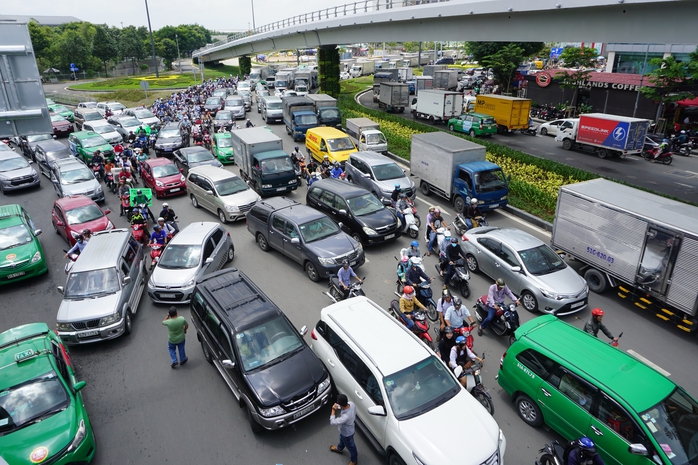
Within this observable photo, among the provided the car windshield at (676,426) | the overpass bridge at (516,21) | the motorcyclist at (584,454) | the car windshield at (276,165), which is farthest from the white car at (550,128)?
the motorcyclist at (584,454)

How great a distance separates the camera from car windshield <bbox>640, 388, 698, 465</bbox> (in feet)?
19.6

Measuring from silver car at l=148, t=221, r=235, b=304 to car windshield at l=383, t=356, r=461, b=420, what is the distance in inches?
266

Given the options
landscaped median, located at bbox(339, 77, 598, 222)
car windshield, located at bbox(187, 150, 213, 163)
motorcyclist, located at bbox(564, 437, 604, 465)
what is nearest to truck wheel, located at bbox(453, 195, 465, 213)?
landscaped median, located at bbox(339, 77, 598, 222)

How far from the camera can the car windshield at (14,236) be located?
13.0 m

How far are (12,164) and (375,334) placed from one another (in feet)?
75.1

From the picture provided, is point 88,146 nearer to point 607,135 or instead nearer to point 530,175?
point 530,175

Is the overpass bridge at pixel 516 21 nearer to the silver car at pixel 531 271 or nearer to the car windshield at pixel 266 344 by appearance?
the silver car at pixel 531 271

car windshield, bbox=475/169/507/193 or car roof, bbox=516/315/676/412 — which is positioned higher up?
car windshield, bbox=475/169/507/193

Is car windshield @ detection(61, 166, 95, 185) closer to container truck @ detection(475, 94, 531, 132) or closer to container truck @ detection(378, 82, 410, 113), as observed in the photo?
container truck @ detection(475, 94, 531, 132)

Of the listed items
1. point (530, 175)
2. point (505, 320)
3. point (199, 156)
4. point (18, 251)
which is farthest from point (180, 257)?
point (530, 175)

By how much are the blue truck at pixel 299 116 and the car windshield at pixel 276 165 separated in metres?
10.4

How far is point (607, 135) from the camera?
2567 cm

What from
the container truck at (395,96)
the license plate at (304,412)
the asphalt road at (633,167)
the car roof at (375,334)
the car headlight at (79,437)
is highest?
the container truck at (395,96)

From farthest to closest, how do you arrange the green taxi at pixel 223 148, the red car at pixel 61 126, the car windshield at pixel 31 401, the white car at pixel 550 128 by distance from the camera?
the red car at pixel 61 126 → the white car at pixel 550 128 → the green taxi at pixel 223 148 → the car windshield at pixel 31 401
